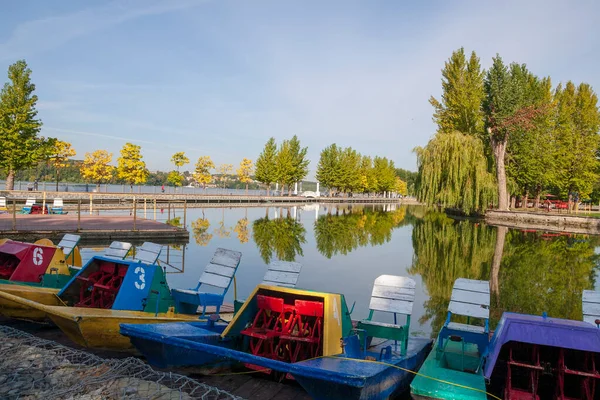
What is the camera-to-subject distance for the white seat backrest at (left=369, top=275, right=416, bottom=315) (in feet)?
21.3

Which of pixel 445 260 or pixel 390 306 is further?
pixel 445 260

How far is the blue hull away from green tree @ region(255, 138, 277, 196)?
68.3 m

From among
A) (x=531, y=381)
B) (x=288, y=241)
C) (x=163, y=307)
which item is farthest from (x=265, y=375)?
(x=288, y=241)

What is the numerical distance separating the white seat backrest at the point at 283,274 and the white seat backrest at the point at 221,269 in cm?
66

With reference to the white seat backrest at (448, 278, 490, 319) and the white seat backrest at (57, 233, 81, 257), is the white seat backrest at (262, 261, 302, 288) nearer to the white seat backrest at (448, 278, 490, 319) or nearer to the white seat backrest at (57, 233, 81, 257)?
the white seat backrest at (448, 278, 490, 319)

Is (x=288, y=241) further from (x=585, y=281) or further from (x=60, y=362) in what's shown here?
(x=60, y=362)

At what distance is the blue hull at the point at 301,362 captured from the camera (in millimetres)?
4219

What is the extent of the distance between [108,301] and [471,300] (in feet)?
17.9

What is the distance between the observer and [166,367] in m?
5.51

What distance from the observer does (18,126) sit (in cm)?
4056

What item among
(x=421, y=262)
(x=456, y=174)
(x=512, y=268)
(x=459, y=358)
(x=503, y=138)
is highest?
(x=503, y=138)

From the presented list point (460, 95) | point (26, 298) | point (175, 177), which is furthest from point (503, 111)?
point (175, 177)

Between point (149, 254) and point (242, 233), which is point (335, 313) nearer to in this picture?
point (149, 254)

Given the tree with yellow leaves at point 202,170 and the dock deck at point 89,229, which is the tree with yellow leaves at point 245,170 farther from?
the dock deck at point 89,229
